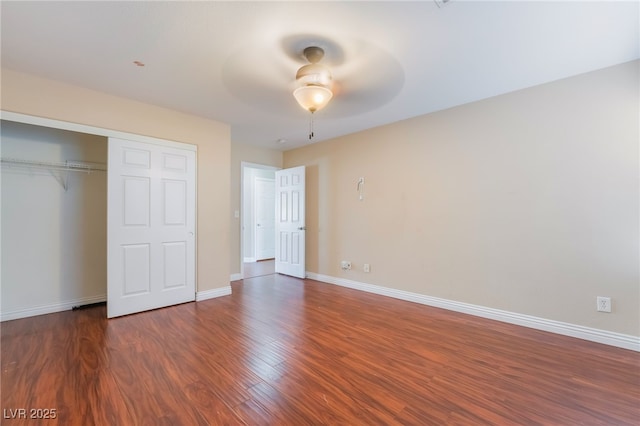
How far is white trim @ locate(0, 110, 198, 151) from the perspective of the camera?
257 cm

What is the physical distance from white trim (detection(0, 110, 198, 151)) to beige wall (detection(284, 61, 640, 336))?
9.11 ft

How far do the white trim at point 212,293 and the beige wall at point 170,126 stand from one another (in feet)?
0.18

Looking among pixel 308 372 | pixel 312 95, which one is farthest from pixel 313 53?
pixel 308 372

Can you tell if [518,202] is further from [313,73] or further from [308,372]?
[308,372]

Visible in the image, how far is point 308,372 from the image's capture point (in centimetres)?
200

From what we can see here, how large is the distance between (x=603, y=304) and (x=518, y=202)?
116 centimetres

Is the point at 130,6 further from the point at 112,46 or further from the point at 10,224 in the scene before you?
the point at 10,224

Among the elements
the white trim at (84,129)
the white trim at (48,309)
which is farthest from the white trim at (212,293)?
the white trim at (84,129)

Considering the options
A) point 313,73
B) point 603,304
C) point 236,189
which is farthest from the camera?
point 236,189

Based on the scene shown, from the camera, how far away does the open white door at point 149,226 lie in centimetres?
310

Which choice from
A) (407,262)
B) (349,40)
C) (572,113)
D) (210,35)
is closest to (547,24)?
(572,113)

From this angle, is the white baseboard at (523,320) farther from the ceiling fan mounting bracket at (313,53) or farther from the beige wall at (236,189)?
the ceiling fan mounting bracket at (313,53)

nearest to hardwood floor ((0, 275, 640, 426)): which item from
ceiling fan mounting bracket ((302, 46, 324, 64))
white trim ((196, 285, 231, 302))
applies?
white trim ((196, 285, 231, 302))

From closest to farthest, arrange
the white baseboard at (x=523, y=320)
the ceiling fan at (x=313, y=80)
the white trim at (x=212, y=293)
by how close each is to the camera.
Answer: the ceiling fan at (x=313, y=80) → the white baseboard at (x=523, y=320) → the white trim at (x=212, y=293)
